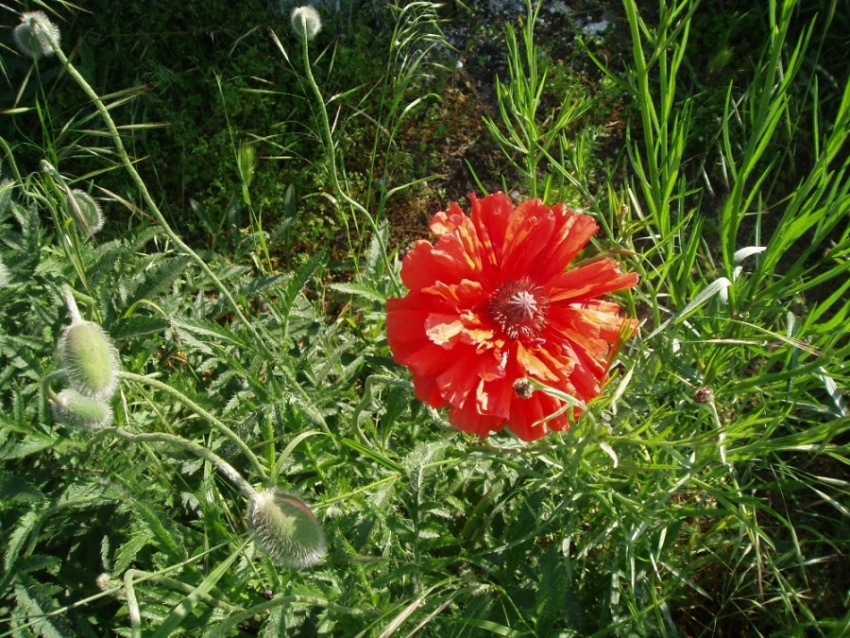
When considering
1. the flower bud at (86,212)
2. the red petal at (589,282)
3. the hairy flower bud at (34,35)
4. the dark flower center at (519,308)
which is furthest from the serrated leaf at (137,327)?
the red petal at (589,282)

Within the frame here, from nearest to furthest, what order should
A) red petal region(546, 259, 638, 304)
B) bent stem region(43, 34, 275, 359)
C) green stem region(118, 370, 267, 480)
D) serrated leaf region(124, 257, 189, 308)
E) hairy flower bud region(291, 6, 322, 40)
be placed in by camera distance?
1. green stem region(118, 370, 267, 480)
2. bent stem region(43, 34, 275, 359)
3. red petal region(546, 259, 638, 304)
4. hairy flower bud region(291, 6, 322, 40)
5. serrated leaf region(124, 257, 189, 308)

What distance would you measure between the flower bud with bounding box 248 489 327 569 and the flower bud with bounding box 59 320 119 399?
0.24 m

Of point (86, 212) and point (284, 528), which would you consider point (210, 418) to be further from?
point (86, 212)

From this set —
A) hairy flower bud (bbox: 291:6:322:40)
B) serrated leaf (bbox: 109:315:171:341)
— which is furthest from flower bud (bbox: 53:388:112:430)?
hairy flower bud (bbox: 291:6:322:40)

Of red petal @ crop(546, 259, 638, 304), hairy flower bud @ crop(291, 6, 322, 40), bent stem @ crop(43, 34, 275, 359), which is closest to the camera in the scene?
bent stem @ crop(43, 34, 275, 359)

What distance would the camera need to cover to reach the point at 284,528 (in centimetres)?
89

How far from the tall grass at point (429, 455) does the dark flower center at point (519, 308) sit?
150 mm

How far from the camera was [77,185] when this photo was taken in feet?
6.97

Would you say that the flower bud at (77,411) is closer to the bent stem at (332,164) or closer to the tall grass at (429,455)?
the tall grass at (429,455)

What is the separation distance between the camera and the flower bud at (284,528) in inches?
35.2

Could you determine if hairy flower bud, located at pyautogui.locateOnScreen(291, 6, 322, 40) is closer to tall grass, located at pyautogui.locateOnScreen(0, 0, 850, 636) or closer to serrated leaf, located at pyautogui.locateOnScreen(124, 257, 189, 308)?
tall grass, located at pyautogui.locateOnScreen(0, 0, 850, 636)

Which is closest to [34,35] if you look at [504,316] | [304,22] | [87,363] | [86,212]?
[86,212]

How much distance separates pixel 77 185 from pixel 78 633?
127cm

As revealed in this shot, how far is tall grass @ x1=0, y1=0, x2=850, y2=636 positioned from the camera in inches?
46.3
